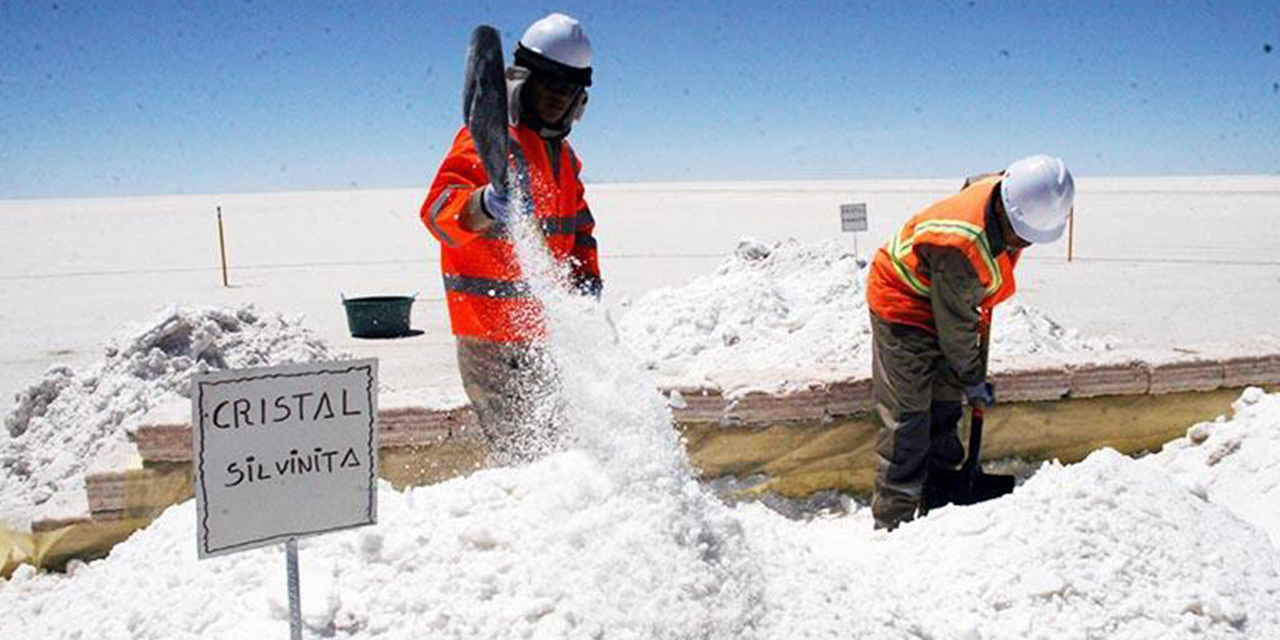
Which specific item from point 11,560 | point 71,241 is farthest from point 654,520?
point 71,241

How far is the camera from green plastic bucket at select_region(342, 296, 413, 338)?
8.65m

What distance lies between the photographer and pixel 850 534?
138 inches

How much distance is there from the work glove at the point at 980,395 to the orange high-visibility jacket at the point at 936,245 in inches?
9.3

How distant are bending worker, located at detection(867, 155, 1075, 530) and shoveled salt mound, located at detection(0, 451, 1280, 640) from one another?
2.00ft

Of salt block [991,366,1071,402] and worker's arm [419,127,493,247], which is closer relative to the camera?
worker's arm [419,127,493,247]

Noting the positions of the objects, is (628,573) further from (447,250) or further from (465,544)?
(447,250)

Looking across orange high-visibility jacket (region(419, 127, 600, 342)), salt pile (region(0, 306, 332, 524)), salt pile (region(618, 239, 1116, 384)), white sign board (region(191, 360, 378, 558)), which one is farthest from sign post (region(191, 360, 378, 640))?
salt pile (region(618, 239, 1116, 384))

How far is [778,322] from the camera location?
22.7 feet

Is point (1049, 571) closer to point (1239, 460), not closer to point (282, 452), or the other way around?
point (1239, 460)

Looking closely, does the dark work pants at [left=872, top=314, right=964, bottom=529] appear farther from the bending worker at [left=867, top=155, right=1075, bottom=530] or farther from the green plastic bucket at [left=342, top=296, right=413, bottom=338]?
the green plastic bucket at [left=342, top=296, right=413, bottom=338]

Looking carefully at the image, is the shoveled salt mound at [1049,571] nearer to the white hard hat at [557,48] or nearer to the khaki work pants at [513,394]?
the khaki work pants at [513,394]

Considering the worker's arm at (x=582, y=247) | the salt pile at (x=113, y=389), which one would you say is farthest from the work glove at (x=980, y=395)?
the salt pile at (x=113, y=389)

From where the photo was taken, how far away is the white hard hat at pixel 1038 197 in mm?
3314

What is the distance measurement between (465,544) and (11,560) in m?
1.92
